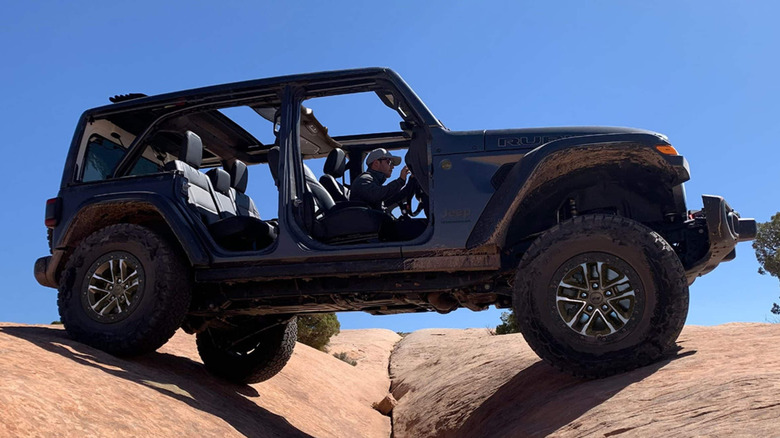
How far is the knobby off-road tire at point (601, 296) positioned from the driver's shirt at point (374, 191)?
1.31 m

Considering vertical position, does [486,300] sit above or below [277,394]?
above

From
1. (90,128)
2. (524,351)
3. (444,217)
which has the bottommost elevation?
(524,351)

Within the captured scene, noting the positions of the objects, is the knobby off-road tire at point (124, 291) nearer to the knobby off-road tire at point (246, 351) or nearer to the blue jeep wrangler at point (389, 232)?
the blue jeep wrangler at point (389, 232)

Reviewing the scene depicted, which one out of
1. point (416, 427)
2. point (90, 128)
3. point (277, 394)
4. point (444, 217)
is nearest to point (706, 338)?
point (444, 217)

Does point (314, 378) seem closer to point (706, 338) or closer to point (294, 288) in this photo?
point (294, 288)

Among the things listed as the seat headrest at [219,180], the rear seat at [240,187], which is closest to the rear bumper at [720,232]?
the seat headrest at [219,180]

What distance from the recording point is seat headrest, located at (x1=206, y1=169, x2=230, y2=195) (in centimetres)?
713

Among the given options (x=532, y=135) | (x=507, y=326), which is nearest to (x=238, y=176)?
(x=532, y=135)

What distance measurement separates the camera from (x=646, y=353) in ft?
16.5

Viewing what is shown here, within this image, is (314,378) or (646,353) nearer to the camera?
(646,353)

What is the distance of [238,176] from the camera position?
25.3 feet

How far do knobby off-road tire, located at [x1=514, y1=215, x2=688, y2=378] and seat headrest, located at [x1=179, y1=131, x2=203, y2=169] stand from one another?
330cm

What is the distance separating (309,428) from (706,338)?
13.2ft

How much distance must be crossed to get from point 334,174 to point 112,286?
7.16 ft
